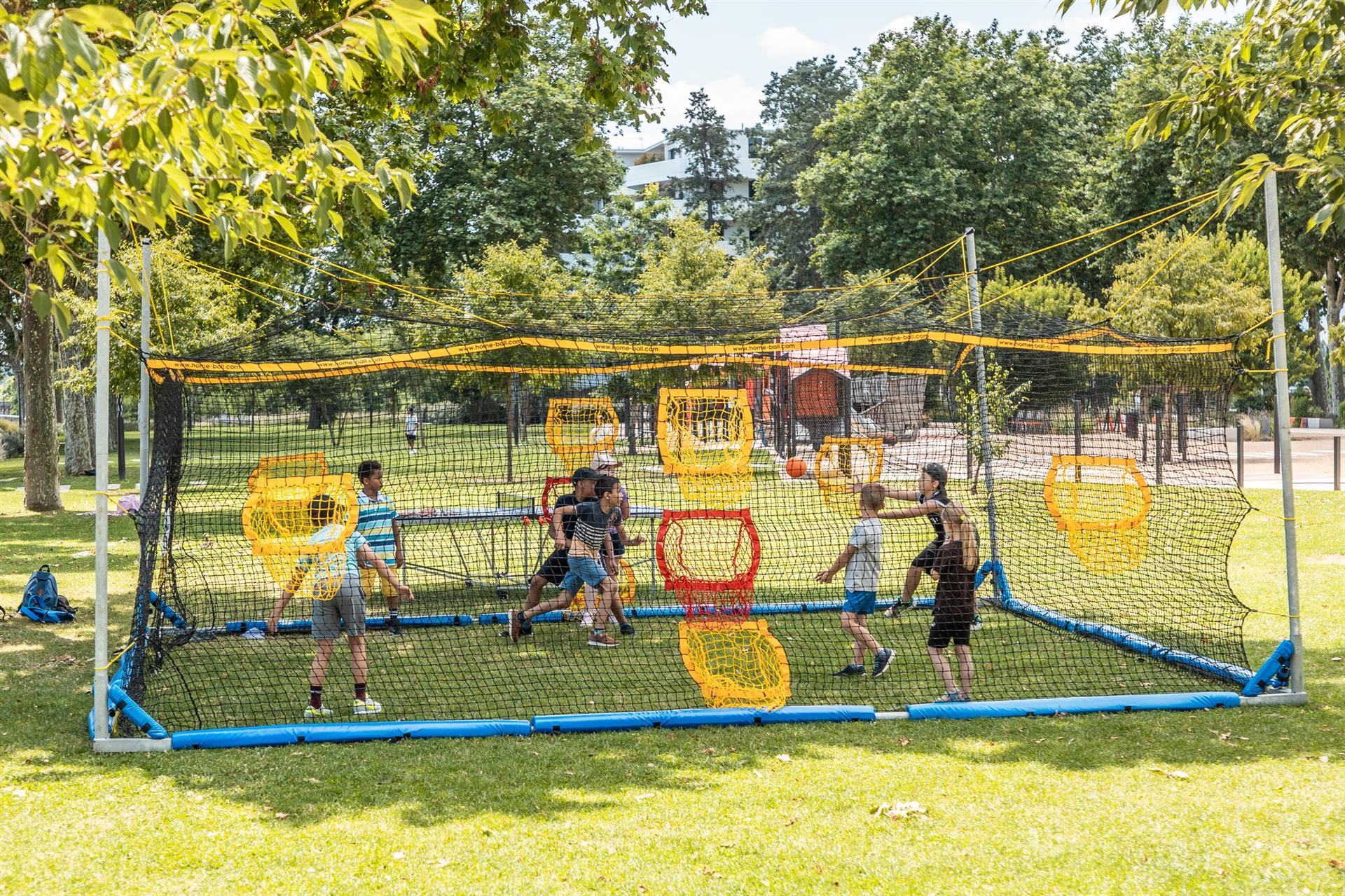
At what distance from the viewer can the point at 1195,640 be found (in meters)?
8.79

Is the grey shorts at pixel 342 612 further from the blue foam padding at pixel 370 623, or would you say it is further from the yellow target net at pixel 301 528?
the blue foam padding at pixel 370 623

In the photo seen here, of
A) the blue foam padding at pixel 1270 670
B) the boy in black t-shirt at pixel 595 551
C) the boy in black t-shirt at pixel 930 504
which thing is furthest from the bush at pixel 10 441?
the blue foam padding at pixel 1270 670

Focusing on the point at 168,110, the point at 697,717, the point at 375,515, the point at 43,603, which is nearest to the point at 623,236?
the point at 43,603

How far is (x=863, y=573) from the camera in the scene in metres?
8.08

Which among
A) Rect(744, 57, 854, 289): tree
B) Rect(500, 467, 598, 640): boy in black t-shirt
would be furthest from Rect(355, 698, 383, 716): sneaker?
Rect(744, 57, 854, 289): tree

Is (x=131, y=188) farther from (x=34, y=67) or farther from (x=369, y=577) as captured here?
(x=369, y=577)

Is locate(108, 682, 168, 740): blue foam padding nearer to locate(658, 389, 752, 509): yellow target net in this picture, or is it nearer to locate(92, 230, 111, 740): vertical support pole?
locate(92, 230, 111, 740): vertical support pole

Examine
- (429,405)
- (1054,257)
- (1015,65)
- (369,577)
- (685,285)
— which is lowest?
(369,577)

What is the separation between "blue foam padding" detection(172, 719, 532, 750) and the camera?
641cm

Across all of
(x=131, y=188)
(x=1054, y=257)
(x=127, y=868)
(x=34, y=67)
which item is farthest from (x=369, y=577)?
(x=1054, y=257)

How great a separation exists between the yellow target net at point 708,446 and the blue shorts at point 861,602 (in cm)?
110

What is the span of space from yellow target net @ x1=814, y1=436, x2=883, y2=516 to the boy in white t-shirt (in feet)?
1.09

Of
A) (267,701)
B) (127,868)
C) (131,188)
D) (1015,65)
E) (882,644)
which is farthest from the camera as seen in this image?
(1015,65)

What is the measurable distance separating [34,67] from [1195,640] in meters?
8.68
